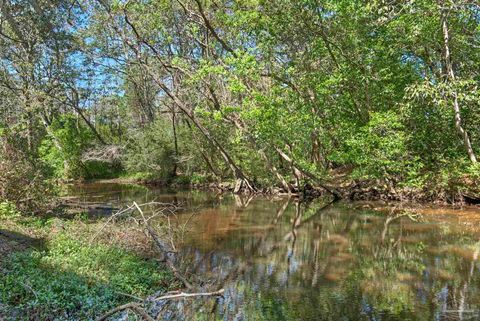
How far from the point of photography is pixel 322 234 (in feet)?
45.9

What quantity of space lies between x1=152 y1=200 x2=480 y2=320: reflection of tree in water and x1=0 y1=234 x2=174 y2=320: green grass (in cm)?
99

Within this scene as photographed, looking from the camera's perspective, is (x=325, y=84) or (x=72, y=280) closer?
(x=72, y=280)

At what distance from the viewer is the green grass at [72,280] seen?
672 cm

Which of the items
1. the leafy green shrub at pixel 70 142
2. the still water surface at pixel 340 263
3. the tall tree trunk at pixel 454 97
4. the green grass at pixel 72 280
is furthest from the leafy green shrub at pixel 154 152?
the green grass at pixel 72 280

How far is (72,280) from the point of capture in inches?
302

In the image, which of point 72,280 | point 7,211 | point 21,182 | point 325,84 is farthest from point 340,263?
point 325,84

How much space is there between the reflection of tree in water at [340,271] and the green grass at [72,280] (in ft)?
3.24

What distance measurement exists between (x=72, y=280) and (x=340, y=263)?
5930 millimetres

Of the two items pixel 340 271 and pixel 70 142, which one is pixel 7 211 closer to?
pixel 340 271

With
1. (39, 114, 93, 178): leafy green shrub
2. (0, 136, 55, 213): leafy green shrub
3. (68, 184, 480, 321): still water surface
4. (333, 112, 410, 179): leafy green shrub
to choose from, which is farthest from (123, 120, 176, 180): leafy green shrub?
(0, 136, 55, 213): leafy green shrub

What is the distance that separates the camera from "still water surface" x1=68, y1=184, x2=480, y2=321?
7379 millimetres

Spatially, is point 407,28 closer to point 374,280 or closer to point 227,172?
point 374,280

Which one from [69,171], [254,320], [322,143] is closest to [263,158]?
[322,143]

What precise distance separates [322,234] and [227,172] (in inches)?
748
